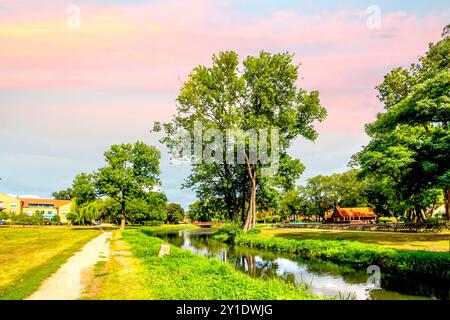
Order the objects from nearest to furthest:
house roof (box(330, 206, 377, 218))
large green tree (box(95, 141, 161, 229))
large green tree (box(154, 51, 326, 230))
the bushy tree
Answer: large green tree (box(154, 51, 326, 230))
large green tree (box(95, 141, 161, 229))
house roof (box(330, 206, 377, 218))
the bushy tree

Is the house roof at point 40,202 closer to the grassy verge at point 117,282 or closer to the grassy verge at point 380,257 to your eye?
the grassy verge at point 380,257

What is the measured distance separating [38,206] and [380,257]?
131609mm

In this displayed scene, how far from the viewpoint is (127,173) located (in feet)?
188

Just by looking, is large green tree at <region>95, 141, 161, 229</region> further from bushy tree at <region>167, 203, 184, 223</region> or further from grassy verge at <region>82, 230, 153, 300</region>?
bushy tree at <region>167, 203, 184, 223</region>

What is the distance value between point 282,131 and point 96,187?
1521 inches

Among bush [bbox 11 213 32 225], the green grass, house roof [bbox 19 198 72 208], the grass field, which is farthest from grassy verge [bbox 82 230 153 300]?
house roof [bbox 19 198 72 208]

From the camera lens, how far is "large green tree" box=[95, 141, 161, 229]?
55750mm

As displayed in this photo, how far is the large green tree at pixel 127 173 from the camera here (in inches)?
2195

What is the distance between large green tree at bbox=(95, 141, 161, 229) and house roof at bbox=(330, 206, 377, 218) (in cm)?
5315

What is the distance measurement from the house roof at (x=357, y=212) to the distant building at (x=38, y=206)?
97.2 m
